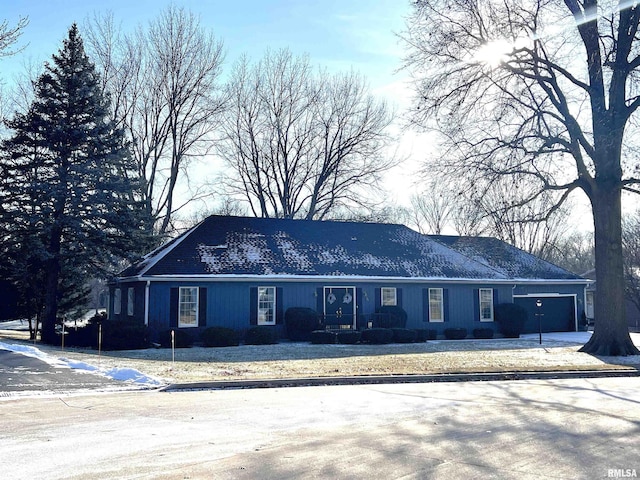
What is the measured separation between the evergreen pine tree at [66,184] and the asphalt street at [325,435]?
53.8 ft

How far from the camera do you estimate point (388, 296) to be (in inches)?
1174

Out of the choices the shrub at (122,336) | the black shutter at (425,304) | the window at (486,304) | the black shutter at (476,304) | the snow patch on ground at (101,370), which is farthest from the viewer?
the window at (486,304)

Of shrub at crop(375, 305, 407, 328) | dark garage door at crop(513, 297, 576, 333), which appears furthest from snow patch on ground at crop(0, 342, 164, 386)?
dark garage door at crop(513, 297, 576, 333)

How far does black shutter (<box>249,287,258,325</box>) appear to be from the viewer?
26.9 metres

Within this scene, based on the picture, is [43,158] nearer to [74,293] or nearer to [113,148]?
[113,148]

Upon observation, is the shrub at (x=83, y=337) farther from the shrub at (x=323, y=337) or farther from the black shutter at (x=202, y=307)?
the shrub at (x=323, y=337)

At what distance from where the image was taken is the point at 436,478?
19.6 ft

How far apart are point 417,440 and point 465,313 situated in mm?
24307

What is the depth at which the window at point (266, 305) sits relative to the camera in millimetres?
27156

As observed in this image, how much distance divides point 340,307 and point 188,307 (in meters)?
6.93

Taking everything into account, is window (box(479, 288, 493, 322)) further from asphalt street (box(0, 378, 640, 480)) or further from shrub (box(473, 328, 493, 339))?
asphalt street (box(0, 378, 640, 480))

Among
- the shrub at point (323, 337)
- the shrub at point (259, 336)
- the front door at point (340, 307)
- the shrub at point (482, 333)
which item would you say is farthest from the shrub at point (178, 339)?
the shrub at point (482, 333)

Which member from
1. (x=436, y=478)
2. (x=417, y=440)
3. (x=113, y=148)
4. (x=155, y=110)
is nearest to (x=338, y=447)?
(x=417, y=440)

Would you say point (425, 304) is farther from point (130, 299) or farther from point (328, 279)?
point (130, 299)
